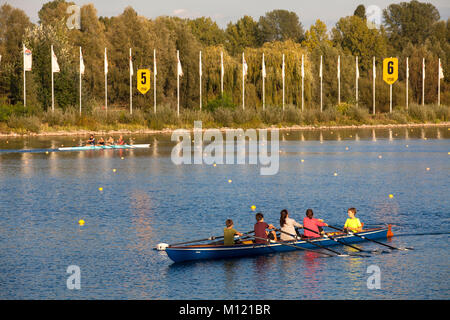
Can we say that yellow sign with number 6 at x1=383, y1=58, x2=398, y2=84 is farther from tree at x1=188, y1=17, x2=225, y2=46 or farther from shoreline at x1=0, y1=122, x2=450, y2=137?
tree at x1=188, y1=17, x2=225, y2=46

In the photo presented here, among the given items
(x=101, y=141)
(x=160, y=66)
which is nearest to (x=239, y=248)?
(x=101, y=141)

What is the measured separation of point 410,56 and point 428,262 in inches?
4875

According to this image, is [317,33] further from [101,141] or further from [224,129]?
[101,141]

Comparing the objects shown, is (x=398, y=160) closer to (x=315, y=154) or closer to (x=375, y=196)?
(x=315, y=154)

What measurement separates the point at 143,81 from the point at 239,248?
81.1 metres

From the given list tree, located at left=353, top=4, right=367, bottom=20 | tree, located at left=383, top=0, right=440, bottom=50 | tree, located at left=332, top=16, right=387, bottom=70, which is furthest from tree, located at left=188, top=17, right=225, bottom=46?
tree, located at left=383, top=0, right=440, bottom=50

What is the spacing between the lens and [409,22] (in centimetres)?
17275

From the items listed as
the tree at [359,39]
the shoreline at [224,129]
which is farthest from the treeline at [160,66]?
the tree at [359,39]

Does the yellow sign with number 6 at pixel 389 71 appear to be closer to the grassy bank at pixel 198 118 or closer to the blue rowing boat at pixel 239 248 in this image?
the grassy bank at pixel 198 118

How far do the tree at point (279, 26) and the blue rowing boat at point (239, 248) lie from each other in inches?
6082

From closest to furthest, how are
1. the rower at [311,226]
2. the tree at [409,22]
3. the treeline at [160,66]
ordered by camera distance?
the rower at [311,226] < the treeline at [160,66] < the tree at [409,22]

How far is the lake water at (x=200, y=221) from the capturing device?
1823 cm

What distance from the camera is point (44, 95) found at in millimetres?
90875

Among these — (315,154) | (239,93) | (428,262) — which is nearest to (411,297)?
(428,262)
